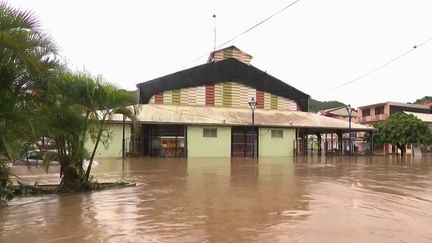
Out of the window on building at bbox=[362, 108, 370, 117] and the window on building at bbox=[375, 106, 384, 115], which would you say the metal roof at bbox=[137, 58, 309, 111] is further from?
the window on building at bbox=[362, 108, 370, 117]

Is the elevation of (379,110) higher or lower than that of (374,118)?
higher

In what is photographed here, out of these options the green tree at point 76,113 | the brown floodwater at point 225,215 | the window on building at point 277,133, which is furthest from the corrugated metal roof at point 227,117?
the brown floodwater at point 225,215

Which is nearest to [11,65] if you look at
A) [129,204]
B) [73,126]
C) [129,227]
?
[73,126]

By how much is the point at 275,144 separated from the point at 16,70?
101 ft

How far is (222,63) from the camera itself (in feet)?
137

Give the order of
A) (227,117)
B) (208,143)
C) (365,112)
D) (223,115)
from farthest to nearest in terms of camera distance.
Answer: (365,112), (223,115), (227,117), (208,143)

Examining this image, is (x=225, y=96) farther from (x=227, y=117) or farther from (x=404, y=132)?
(x=404, y=132)

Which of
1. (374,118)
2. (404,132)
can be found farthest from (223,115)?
(374,118)

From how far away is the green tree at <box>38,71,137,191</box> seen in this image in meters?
11.7

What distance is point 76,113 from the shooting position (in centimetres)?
1209

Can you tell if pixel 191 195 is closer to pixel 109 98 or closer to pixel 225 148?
pixel 109 98

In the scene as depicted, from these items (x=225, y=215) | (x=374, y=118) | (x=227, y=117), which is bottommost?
(x=225, y=215)

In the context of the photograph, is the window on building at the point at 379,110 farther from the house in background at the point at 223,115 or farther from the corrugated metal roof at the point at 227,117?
the corrugated metal roof at the point at 227,117

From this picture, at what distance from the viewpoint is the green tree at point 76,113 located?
38.3ft
